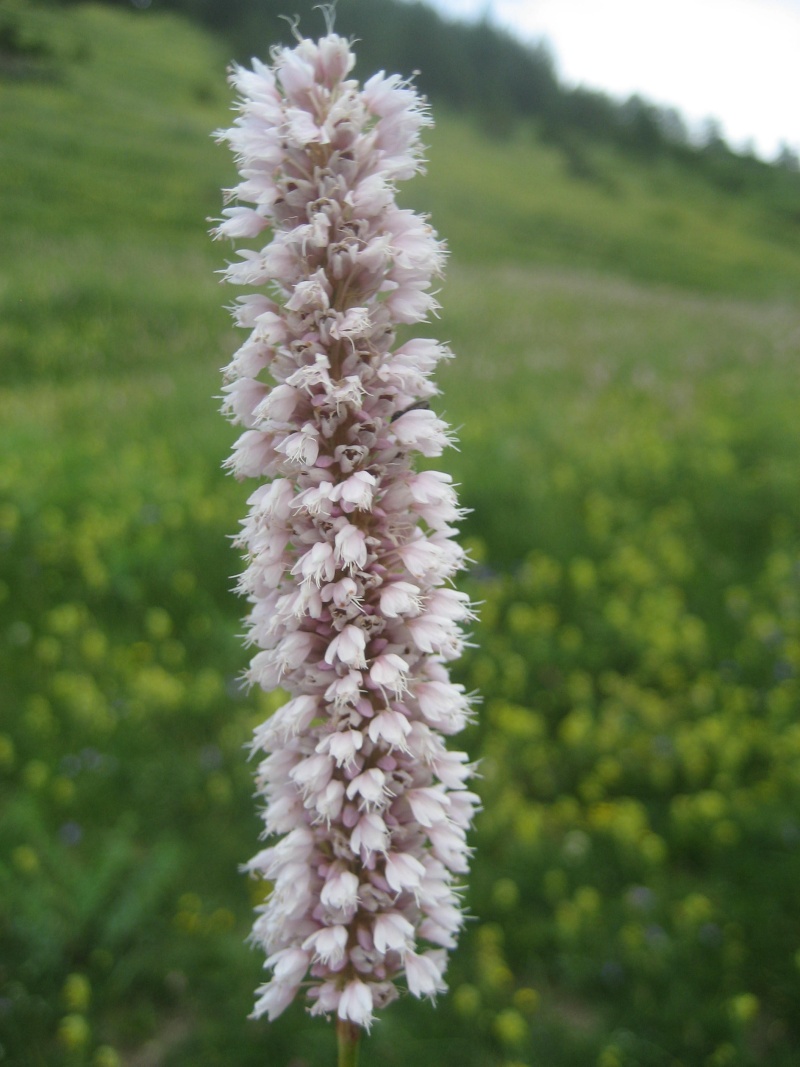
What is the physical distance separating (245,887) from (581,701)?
2.51 metres

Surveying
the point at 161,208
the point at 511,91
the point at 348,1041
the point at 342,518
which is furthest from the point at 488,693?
the point at 511,91

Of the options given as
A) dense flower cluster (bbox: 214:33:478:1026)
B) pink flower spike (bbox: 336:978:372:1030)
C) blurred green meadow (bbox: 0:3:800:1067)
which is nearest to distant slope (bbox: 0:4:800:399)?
blurred green meadow (bbox: 0:3:800:1067)

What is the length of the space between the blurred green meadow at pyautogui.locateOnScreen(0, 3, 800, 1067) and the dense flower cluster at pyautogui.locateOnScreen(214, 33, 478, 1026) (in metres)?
2.44

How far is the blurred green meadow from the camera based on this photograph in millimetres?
3855

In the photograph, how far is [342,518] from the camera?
161 cm

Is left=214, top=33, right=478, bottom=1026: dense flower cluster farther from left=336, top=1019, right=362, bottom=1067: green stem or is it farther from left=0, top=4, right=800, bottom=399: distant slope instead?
left=0, top=4, right=800, bottom=399: distant slope

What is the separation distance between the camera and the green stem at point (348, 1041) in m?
1.61

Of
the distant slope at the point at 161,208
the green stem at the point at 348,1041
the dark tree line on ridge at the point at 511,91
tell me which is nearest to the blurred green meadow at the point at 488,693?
the distant slope at the point at 161,208

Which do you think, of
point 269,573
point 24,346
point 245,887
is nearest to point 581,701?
point 245,887

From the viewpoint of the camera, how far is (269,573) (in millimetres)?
1652

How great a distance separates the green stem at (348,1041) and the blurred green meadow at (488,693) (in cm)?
234

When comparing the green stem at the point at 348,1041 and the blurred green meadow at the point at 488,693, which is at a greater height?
the green stem at the point at 348,1041

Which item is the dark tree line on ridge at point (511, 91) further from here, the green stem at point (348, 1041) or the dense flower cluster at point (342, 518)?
the green stem at point (348, 1041)

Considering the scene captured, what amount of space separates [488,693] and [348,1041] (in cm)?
434
